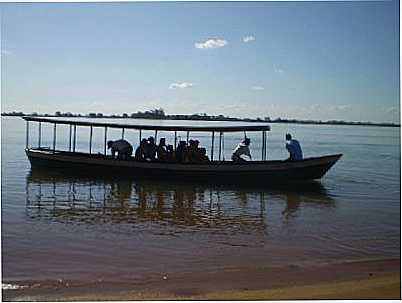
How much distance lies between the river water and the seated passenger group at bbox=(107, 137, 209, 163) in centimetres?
52

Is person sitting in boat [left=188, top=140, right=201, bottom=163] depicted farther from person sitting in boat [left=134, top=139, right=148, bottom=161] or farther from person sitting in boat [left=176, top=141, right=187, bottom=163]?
person sitting in boat [left=134, top=139, right=148, bottom=161]

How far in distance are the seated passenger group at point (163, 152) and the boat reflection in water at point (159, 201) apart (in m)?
0.53

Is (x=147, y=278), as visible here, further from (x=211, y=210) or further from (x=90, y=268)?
(x=211, y=210)

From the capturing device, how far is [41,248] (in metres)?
5.81

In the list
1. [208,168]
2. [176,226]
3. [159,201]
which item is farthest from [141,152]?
[176,226]

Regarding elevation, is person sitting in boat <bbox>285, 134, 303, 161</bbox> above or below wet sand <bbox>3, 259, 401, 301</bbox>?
above

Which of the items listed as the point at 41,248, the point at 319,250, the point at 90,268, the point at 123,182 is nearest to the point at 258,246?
the point at 319,250

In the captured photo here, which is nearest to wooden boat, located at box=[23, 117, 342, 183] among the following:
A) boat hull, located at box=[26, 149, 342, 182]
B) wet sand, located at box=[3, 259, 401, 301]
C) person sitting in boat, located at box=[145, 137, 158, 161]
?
boat hull, located at box=[26, 149, 342, 182]

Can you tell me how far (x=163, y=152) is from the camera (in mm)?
10953

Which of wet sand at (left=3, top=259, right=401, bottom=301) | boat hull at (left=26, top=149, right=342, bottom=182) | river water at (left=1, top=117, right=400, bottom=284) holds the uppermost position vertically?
boat hull at (left=26, top=149, right=342, bottom=182)

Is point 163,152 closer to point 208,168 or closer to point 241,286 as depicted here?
point 208,168

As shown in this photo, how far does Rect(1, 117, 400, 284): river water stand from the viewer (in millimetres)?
5441

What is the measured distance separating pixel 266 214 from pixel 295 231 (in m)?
1.21

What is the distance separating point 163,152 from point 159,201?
6.82ft
